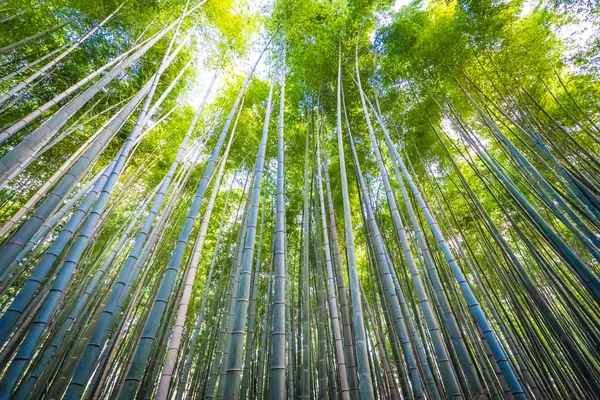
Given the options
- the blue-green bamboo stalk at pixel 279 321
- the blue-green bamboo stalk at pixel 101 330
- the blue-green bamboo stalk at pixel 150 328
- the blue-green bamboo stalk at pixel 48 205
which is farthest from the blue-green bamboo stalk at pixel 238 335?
the blue-green bamboo stalk at pixel 48 205

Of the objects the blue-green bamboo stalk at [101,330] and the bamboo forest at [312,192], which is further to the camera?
the bamboo forest at [312,192]

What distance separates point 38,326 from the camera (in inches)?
49.0

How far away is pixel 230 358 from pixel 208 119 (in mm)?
4984

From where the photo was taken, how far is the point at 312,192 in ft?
12.0

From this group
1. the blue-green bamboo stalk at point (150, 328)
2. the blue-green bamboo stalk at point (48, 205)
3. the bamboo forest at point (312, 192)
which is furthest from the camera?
the bamboo forest at point (312, 192)

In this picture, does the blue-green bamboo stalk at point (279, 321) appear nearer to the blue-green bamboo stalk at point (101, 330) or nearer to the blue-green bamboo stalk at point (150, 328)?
the blue-green bamboo stalk at point (150, 328)

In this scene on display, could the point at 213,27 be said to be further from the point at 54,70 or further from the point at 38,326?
the point at 38,326

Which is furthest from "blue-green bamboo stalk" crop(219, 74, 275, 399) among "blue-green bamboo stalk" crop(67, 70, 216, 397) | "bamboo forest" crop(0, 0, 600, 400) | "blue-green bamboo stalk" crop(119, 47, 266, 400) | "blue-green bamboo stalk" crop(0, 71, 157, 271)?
"blue-green bamboo stalk" crop(0, 71, 157, 271)

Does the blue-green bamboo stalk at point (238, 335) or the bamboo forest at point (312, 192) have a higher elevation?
the bamboo forest at point (312, 192)

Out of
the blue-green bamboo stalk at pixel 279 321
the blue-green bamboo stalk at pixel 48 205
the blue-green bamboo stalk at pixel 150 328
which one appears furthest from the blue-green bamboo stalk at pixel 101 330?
the blue-green bamboo stalk at pixel 279 321

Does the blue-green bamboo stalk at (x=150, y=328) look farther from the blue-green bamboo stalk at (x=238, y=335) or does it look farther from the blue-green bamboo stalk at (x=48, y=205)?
the blue-green bamboo stalk at (x=48, y=205)

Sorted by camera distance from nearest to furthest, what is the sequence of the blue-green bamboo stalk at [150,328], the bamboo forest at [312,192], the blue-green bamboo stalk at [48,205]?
1. the blue-green bamboo stalk at [150,328]
2. the blue-green bamboo stalk at [48,205]
3. the bamboo forest at [312,192]

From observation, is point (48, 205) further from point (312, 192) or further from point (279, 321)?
point (312, 192)

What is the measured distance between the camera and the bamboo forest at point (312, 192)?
1.88 metres
